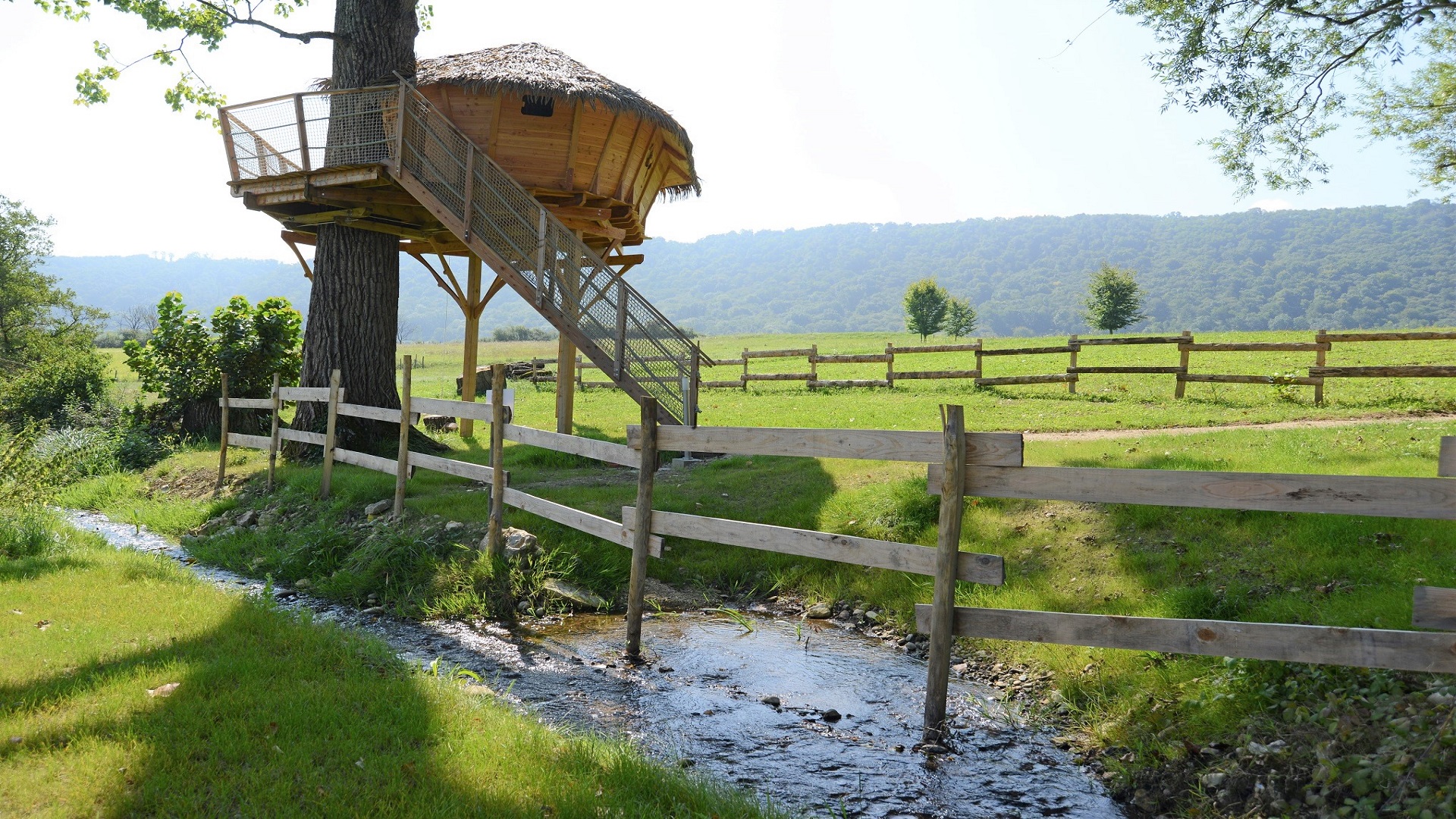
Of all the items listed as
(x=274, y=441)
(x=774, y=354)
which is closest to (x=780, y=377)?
(x=774, y=354)

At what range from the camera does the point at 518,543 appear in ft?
27.5

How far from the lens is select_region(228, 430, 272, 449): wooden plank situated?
534 inches

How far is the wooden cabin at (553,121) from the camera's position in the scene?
559 inches

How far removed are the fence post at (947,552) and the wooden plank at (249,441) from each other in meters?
11.5

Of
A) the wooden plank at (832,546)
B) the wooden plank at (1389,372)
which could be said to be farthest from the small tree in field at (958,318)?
the wooden plank at (832,546)

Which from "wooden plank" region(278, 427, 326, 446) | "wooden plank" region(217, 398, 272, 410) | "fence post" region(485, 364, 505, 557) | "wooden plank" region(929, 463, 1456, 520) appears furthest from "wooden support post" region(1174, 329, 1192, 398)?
"wooden plank" region(217, 398, 272, 410)

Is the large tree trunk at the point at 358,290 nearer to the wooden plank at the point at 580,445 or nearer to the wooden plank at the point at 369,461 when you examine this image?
the wooden plank at the point at 369,461

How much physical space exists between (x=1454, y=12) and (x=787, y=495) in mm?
13872

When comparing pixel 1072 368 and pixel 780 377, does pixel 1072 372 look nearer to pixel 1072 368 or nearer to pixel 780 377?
pixel 1072 368

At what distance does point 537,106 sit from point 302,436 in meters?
6.52

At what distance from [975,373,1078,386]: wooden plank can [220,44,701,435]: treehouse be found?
10.2 meters

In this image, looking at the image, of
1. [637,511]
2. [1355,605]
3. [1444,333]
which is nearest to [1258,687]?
[1355,605]

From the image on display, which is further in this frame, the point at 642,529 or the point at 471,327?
the point at 471,327

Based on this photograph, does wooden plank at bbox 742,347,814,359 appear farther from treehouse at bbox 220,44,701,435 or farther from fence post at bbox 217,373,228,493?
fence post at bbox 217,373,228,493
